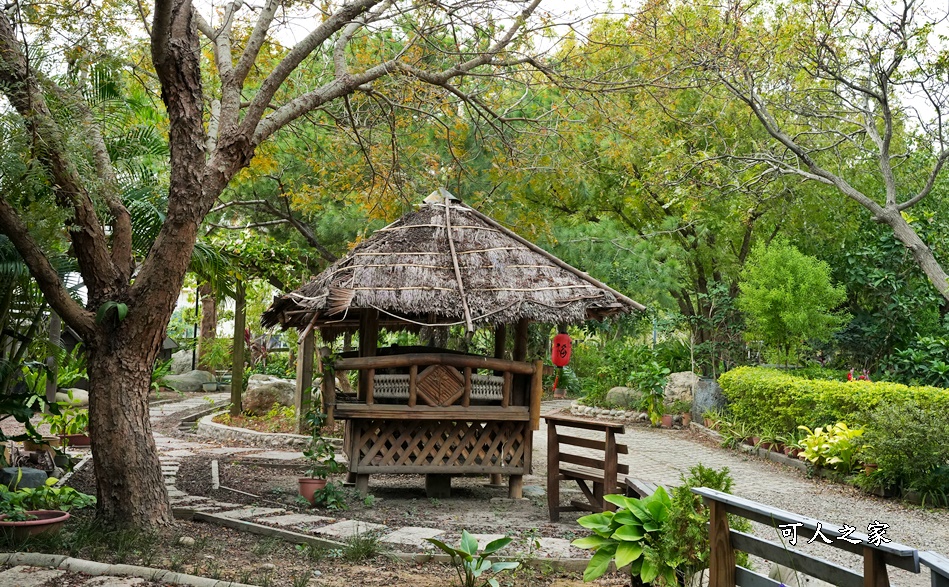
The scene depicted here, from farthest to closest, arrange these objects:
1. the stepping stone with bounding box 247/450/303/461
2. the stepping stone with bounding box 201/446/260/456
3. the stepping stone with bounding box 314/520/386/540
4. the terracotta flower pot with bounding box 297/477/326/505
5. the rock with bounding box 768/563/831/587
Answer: the stepping stone with bounding box 201/446/260/456 → the stepping stone with bounding box 247/450/303/461 → the terracotta flower pot with bounding box 297/477/326/505 → the stepping stone with bounding box 314/520/386/540 → the rock with bounding box 768/563/831/587

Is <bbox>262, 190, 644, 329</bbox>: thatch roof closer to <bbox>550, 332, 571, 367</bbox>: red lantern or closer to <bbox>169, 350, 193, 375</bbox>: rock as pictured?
<bbox>550, 332, 571, 367</bbox>: red lantern

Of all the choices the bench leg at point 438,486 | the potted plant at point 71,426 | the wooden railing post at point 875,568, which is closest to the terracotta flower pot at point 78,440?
the potted plant at point 71,426

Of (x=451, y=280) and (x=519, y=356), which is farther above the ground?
(x=451, y=280)

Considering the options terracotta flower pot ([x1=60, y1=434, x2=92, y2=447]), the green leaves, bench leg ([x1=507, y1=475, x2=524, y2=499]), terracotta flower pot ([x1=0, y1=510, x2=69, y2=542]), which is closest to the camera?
terracotta flower pot ([x1=0, y1=510, x2=69, y2=542])

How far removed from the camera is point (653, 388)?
17.0 metres

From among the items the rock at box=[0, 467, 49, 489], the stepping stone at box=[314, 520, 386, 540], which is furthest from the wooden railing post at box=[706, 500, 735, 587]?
the rock at box=[0, 467, 49, 489]

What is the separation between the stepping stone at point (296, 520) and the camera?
713cm

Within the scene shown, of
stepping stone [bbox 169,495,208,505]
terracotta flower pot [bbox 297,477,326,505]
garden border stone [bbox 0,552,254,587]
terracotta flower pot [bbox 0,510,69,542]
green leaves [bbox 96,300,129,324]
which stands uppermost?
green leaves [bbox 96,300,129,324]

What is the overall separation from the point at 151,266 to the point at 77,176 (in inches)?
32.4

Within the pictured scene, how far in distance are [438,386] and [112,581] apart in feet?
14.8

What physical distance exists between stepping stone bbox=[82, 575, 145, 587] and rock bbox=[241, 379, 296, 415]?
1027cm

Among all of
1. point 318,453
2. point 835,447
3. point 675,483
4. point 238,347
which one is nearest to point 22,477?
point 318,453

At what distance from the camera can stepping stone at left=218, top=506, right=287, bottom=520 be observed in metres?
7.22

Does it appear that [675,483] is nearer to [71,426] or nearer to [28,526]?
[28,526]
